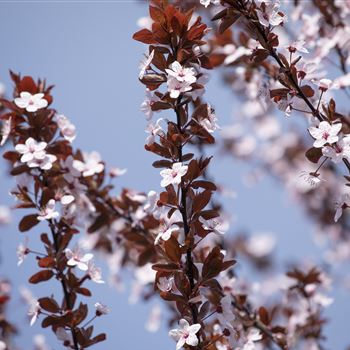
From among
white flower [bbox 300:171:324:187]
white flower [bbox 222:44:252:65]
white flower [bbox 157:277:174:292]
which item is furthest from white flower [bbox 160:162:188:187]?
white flower [bbox 222:44:252:65]

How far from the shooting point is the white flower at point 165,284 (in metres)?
1.65

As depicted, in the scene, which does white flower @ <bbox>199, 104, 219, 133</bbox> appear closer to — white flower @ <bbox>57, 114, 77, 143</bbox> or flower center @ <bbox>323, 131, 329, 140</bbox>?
flower center @ <bbox>323, 131, 329, 140</bbox>

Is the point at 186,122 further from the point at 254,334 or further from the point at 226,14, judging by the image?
the point at 254,334

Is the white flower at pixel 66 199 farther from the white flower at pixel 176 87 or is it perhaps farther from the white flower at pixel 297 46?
the white flower at pixel 297 46

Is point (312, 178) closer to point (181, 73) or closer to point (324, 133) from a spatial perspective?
point (324, 133)

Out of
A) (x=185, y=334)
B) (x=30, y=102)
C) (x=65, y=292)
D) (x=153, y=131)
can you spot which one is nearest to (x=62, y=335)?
(x=65, y=292)

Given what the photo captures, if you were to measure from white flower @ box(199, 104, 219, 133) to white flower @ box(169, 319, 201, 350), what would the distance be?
0.62m

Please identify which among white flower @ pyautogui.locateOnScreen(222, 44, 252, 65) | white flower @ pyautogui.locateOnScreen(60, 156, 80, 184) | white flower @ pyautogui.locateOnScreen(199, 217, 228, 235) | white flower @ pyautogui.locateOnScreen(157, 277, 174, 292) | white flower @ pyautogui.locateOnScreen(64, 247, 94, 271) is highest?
white flower @ pyautogui.locateOnScreen(222, 44, 252, 65)

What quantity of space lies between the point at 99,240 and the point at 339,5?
5.96ft

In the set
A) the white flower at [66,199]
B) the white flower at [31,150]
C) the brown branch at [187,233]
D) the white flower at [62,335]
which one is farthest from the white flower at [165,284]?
the white flower at [31,150]

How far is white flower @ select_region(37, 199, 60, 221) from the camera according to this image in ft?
6.59

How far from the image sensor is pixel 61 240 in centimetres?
206

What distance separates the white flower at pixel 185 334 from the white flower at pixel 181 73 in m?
0.72

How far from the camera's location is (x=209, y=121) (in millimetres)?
1779
